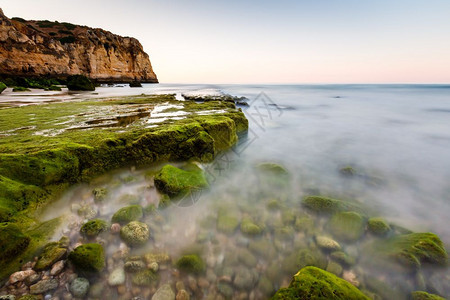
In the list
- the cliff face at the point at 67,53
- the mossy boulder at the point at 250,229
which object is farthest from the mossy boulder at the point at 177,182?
the cliff face at the point at 67,53

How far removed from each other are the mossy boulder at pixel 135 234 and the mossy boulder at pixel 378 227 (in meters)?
3.97

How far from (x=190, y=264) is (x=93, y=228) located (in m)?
1.68

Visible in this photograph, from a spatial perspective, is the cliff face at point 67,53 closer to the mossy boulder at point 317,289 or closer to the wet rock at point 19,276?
the wet rock at point 19,276

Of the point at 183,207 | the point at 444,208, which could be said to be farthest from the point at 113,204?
the point at 444,208

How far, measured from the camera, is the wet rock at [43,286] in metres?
2.22

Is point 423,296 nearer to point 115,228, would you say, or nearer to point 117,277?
point 117,277

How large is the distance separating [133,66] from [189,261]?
9381cm

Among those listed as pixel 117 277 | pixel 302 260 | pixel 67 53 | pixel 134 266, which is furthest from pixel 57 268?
pixel 67 53

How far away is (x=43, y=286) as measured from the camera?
2266 millimetres

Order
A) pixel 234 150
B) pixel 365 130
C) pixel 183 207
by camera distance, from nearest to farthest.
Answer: pixel 183 207 < pixel 234 150 < pixel 365 130

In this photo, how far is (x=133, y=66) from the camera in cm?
8075

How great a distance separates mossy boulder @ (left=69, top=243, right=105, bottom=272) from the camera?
2520mm

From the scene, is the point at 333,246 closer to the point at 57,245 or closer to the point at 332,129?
the point at 57,245

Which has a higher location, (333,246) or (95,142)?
(95,142)
